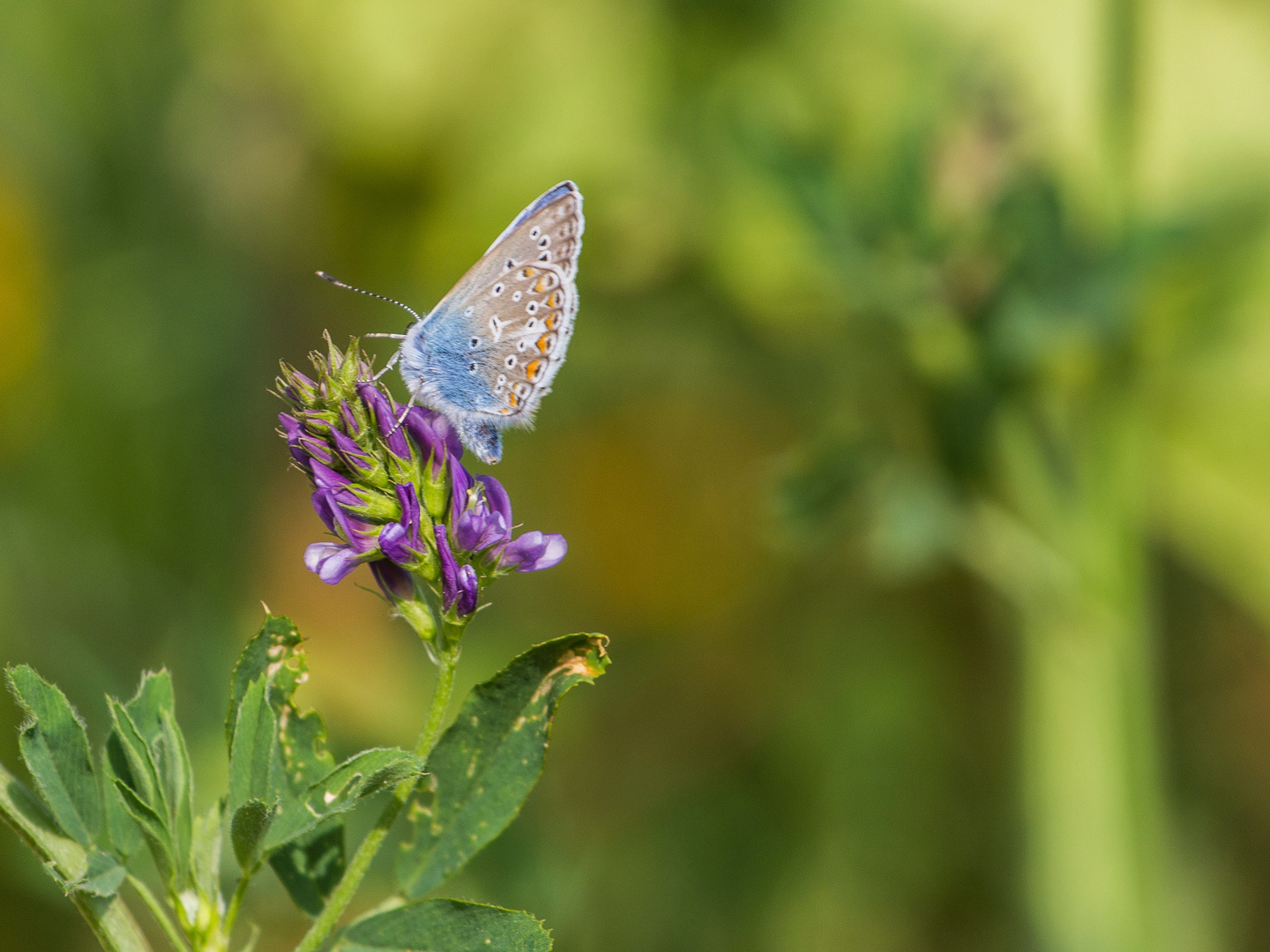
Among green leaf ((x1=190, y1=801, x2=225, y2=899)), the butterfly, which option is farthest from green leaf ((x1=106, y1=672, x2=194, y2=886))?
the butterfly

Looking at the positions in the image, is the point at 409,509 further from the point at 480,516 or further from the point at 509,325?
the point at 509,325

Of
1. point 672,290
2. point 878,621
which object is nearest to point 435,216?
point 672,290

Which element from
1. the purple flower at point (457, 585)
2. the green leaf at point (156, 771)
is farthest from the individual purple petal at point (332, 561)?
the green leaf at point (156, 771)

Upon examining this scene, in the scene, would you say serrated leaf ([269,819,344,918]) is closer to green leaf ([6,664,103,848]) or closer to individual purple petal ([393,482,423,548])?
green leaf ([6,664,103,848])

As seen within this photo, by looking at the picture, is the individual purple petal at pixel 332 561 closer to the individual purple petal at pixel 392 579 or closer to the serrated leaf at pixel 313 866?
the individual purple petal at pixel 392 579

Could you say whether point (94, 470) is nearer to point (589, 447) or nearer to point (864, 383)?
point (589, 447)

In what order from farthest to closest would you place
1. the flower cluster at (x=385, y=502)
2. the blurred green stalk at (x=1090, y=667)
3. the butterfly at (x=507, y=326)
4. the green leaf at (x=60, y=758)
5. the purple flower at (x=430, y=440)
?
the blurred green stalk at (x=1090, y=667) < the butterfly at (x=507, y=326) < the purple flower at (x=430, y=440) < the flower cluster at (x=385, y=502) < the green leaf at (x=60, y=758)
